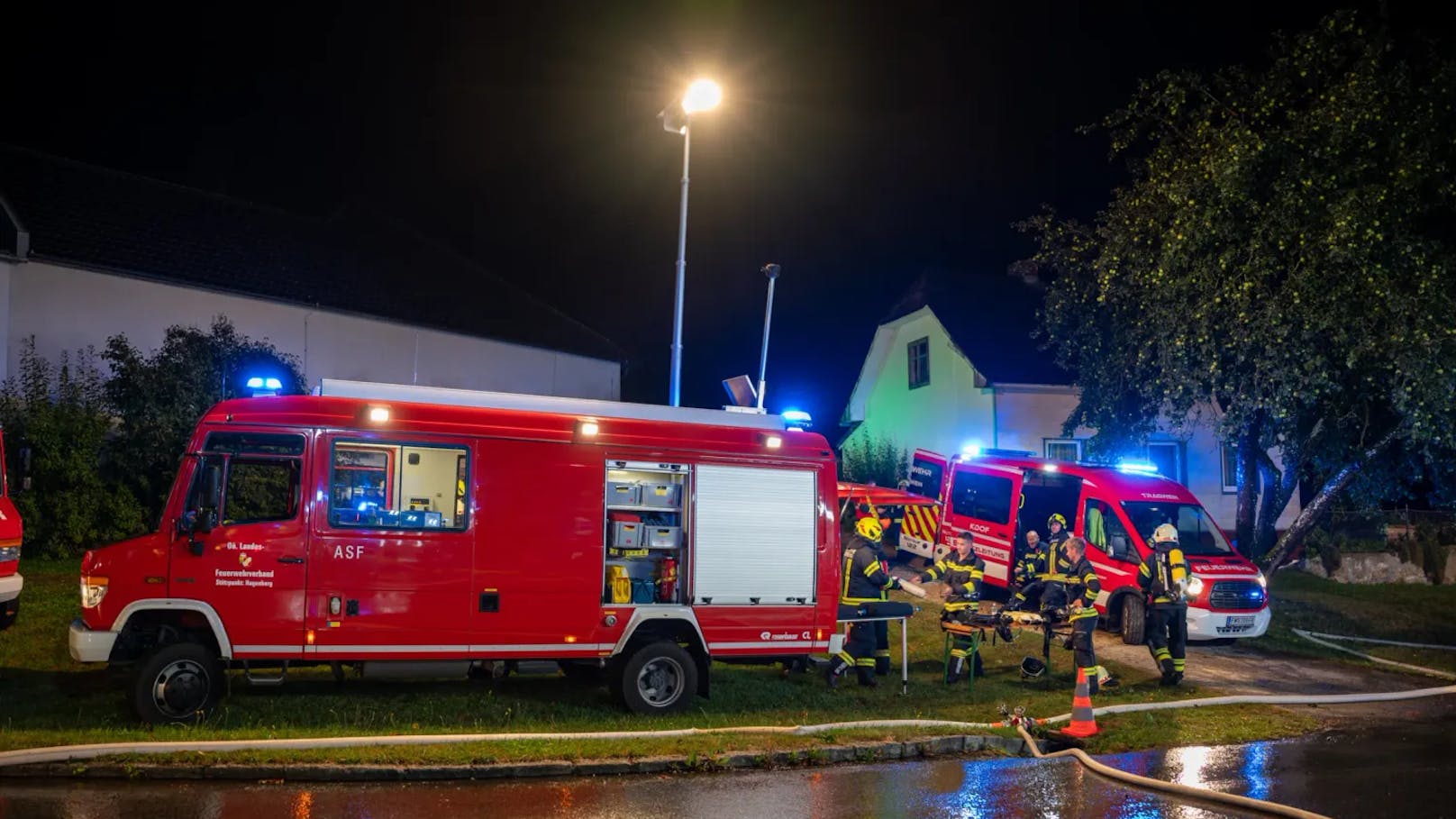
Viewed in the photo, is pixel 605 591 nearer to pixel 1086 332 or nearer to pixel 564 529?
pixel 564 529

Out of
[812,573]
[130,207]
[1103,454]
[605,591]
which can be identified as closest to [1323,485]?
[1103,454]

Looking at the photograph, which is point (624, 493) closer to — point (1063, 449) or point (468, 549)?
point (468, 549)

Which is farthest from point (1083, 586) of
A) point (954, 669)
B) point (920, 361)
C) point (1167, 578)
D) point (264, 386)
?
point (920, 361)

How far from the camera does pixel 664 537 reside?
9211mm

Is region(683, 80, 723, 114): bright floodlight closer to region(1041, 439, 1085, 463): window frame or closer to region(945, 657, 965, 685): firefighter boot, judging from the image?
region(945, 657, 965, 685): firefighter boot

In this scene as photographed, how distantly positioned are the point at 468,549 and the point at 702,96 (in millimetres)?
6664

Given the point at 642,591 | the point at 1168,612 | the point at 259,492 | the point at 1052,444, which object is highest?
the point at 1052,444

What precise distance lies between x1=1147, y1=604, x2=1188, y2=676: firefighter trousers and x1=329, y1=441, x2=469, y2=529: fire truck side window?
24.5 feet

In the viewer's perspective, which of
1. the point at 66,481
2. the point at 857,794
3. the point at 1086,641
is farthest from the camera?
the point at 66,481

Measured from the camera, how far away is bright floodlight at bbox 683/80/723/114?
12.4 meters

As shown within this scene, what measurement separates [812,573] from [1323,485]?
13261 millimetres

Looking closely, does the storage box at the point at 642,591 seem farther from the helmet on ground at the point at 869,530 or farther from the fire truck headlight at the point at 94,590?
the fire truck headlight at the point at 94,590

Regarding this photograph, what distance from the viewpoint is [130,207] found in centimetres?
2438

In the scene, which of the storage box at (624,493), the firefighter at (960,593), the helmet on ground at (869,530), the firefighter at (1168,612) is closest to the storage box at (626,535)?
the storage box at (624,493)
